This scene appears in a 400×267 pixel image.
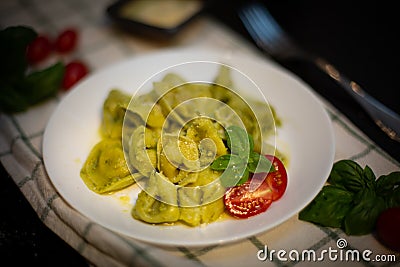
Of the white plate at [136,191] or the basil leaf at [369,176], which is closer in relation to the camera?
the white plate at [136,191]

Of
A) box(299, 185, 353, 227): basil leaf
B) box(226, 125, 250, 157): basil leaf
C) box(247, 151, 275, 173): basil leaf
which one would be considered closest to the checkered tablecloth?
box(299, 185, 353, 227): basil leaf

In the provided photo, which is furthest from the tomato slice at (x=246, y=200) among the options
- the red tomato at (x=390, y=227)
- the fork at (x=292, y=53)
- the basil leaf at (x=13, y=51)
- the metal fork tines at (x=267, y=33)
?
the basil leaf at (x=13, y=51)

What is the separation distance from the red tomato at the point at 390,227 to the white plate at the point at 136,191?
0.28 meters

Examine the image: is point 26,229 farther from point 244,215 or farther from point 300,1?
point 300,1

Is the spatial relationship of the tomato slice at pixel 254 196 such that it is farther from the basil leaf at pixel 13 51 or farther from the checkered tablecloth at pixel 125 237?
the basil leaf at pixel 13 51

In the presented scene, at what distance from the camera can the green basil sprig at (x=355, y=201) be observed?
1.87 metres

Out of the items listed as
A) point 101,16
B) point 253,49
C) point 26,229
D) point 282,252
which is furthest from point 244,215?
point 101,16

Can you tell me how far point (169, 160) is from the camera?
2.04 metres

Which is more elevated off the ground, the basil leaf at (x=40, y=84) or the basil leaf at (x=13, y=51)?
the basil leaf at (x=13, y=51)

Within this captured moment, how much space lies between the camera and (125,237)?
187 centimetres

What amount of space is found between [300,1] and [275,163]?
212 centimetres

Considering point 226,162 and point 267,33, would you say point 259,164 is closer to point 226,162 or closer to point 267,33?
point 226,162

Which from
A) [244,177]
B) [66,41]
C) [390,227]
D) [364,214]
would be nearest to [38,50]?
[66,41]

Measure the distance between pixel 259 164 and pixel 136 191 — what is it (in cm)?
58
